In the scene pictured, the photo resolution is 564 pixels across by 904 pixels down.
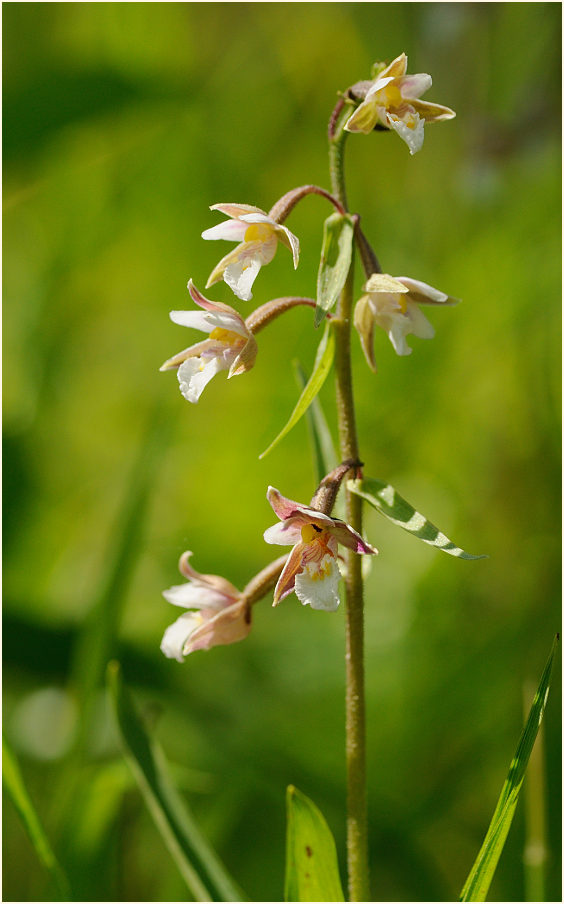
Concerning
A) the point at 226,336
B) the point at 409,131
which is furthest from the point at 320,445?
the point at 409,131

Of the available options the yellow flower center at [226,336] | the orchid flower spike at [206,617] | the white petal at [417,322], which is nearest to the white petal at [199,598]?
the orchid flower spike at [206,617]

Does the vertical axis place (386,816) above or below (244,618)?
below

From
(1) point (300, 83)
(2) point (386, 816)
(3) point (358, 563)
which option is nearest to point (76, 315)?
(1) point (300, 83)

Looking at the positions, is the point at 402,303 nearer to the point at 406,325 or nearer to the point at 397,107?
the point at 406,325

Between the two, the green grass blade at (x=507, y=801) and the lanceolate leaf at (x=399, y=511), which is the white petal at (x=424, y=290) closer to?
the lanceolate leaf at (x=399, y=511)

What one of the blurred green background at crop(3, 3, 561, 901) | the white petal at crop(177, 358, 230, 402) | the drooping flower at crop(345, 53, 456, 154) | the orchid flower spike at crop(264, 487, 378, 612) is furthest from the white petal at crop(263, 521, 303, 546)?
the blurred green background at crop(3, 3, 561, 901)

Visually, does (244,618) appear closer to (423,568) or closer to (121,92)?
(423,568)
